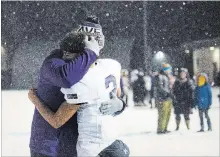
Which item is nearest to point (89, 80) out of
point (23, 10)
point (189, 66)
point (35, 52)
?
point (35, 52)

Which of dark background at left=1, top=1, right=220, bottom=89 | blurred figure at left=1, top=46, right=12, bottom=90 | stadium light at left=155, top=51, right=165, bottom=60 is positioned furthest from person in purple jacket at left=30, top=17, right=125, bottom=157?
stadium light at left=155, top=51, right=165, bottom=60

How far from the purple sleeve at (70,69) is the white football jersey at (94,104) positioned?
3 cm

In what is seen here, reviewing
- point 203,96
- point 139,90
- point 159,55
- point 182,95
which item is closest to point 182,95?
point 182,95

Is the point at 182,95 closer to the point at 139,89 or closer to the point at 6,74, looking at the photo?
the point at 139,89

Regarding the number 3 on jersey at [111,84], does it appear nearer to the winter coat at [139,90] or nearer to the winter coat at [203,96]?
the winter coat at [203,96]

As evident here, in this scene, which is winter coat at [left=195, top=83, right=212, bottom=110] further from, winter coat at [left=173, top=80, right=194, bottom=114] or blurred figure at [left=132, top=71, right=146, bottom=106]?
blurred figure at [left=132, top=71, right=146, bottom=106]

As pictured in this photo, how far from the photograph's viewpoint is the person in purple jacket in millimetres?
1230

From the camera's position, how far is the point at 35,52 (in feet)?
71.6

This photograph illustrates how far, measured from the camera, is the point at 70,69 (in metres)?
1.19

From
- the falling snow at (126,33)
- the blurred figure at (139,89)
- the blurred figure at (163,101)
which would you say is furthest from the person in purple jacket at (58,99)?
the falling snow at (126,33)

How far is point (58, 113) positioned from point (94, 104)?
0.11 meters

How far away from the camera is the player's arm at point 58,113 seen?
1.25 meters

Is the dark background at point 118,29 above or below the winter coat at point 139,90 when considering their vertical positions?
above

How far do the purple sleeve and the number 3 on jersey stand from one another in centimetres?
7
